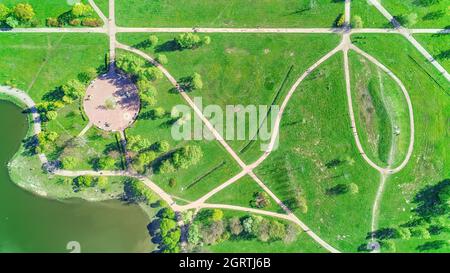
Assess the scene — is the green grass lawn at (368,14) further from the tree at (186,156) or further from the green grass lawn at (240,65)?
the tree at (186,156)

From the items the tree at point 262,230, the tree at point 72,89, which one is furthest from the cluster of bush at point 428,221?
the tree at point 72,89

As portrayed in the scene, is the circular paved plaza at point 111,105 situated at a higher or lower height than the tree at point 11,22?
lower

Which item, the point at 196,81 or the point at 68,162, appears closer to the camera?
the point at 68,162

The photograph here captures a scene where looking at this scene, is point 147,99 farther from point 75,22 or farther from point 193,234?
point 193,234

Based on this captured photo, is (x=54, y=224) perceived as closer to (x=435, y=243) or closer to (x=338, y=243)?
(x=338, y=243)

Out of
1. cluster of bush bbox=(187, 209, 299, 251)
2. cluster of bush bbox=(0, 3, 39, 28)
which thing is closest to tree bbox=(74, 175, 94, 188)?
cluster of bush bbox=(187, 209, 299, 251)

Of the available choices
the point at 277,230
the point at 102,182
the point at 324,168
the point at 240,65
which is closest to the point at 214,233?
the point at 277,230
